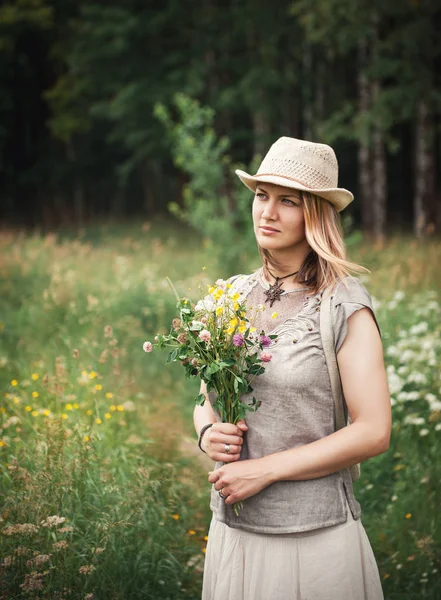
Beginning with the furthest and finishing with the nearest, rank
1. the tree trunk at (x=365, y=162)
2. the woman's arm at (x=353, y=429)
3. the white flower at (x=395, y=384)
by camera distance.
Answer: the tree trunk at (x=365, y=162), the white flower at (x=395, y=384), the woman's arm at (x=353, y=429)

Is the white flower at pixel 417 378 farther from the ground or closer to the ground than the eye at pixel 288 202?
closer to the ground

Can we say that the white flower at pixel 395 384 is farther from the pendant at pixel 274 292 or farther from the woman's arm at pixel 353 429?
the woman's arm at pixel 353 429

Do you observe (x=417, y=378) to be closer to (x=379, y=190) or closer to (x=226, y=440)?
(x=226, y=440)

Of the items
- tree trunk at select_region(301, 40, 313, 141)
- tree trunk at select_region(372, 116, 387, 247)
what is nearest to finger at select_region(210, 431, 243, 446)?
tree trunk at select_region(372, 116, 387, 247)

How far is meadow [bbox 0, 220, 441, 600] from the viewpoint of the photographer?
3236mm

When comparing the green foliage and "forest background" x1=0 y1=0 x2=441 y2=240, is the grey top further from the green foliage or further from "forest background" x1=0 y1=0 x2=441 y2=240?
"forest background" x1=0 y1=0 x2=441 y2=240

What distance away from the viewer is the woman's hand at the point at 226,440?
2.25 meters

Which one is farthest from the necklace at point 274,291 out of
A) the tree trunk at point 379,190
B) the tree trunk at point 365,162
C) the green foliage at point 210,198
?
the tree trunk at point 379,190

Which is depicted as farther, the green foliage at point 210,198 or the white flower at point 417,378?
the green foliage at point 210,198

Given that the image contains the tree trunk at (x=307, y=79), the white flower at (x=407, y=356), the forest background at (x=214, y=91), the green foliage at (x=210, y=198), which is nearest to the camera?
the white flower at (x=407, y=356)

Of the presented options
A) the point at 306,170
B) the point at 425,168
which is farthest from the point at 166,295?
the point at 425,168

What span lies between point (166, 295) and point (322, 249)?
5.77m

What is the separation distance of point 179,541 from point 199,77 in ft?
63.4

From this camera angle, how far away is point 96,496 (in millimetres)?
3516
